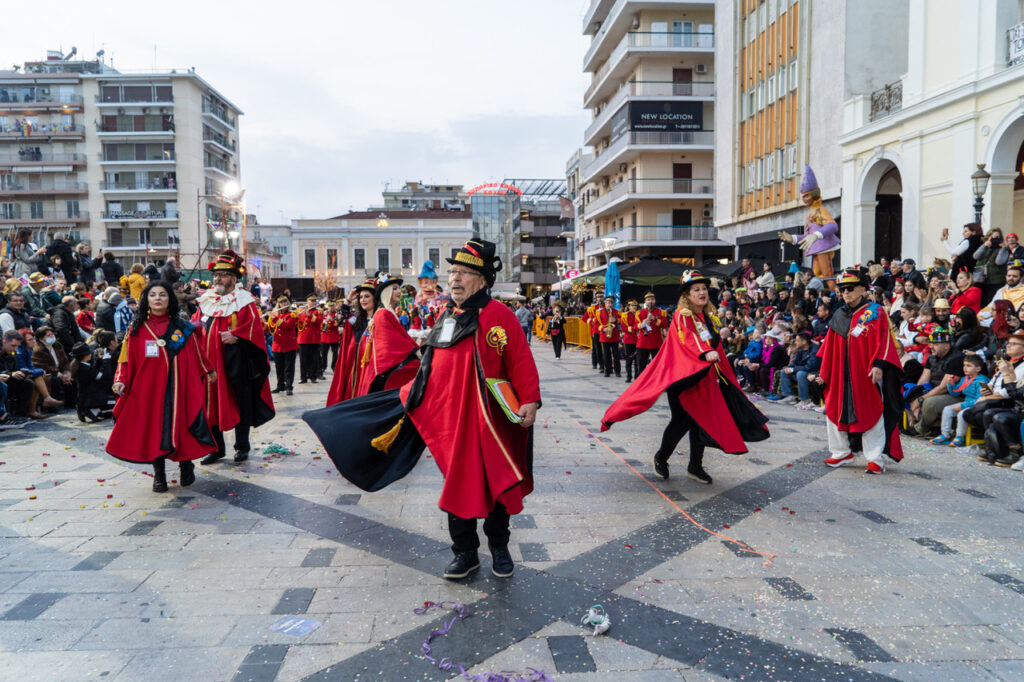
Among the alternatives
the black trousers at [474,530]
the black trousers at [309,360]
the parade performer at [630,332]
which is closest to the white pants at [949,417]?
the black trousers at [474,530]

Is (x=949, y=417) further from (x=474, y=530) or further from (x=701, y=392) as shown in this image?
(x=474, y=530)

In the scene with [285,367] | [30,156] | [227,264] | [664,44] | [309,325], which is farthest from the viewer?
[30,156]

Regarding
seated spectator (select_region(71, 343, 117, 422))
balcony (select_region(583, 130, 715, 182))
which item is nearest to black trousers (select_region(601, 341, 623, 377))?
seated spectator (select_region(71, 343, 117, 422))

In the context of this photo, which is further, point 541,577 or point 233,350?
point 233,350

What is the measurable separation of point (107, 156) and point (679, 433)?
234 feet

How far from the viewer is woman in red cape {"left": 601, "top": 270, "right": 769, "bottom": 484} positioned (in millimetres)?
6445

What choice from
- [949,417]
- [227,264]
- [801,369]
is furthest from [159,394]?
[801,369]

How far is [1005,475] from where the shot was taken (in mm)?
7035

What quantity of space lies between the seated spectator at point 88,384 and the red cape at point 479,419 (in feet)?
25.9

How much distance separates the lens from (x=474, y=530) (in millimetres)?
4363

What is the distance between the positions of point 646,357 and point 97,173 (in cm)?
6552

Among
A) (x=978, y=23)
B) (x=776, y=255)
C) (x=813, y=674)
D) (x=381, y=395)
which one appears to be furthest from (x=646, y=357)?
(x=776, y=255)

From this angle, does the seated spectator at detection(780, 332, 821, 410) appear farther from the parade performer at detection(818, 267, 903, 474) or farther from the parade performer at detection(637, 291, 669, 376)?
the parade performer at detection(818, 267, 903, 474)

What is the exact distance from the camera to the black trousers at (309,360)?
1533cm
